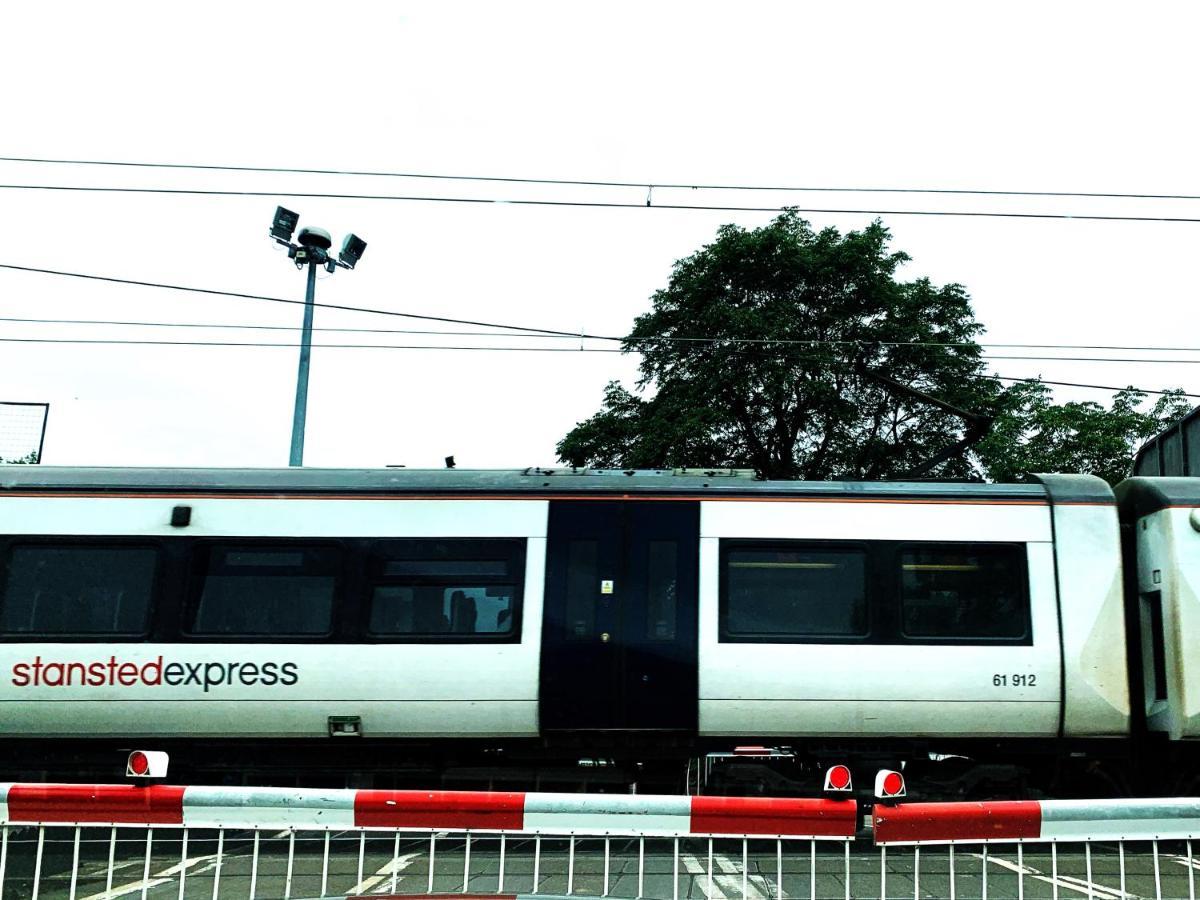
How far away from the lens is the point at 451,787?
9789mm

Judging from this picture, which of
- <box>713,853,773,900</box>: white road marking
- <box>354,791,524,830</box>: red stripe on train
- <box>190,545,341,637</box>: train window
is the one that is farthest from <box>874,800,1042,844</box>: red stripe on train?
<box>190,545,341,637</box>: train window

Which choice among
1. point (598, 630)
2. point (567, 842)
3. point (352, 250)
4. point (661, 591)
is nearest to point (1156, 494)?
point (661, 591)

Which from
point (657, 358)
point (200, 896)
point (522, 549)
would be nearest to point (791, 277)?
point (657, 358)

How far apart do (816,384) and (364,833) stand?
2046 centimetres

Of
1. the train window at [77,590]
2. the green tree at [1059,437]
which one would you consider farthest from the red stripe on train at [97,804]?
the green tree at [1059,437]

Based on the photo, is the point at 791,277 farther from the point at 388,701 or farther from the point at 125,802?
the point at 125,802

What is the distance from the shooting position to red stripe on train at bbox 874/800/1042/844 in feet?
14.6

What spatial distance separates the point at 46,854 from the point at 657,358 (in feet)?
71.3

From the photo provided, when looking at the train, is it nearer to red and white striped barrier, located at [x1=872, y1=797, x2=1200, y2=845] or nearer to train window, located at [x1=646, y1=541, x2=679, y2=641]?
train window, located at [x1=646, y1=541, x2=679, y2=641]

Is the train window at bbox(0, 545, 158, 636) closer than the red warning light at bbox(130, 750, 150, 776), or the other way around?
the red warning light at bbox(130, 750, 150, 776)

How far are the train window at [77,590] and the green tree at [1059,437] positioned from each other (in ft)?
68.5

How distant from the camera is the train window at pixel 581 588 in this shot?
9.39 meters

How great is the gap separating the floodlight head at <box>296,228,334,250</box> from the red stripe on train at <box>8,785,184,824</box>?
1408cm

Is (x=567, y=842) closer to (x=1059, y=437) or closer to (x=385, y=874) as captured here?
(x=385, y=874)
